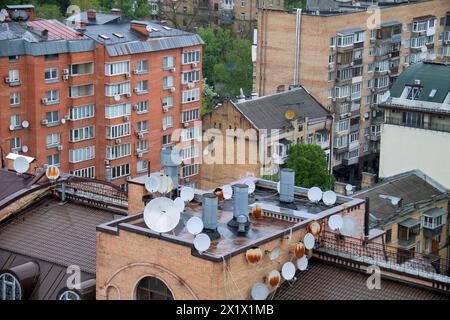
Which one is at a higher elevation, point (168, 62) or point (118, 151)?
point (168, 62)

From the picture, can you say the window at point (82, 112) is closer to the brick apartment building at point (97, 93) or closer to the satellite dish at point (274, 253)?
the brick apartment building at point (97, 93)

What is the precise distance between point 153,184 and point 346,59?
2290 inches

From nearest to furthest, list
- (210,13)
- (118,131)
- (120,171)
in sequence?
(118,131)
(120,171)
(210,13)

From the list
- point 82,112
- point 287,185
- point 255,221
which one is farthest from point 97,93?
point 255,221

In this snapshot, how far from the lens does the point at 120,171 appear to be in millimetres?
76938

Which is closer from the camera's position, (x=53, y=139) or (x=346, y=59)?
(x=53, y=139)

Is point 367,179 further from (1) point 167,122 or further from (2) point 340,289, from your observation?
(2) point 340,289

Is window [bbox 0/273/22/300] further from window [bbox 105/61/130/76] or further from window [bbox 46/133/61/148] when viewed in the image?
window [bbox 105/61/130/76]

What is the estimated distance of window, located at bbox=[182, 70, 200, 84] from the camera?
8148 cm

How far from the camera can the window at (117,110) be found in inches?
2958

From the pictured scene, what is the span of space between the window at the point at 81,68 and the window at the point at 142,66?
3.94 meters

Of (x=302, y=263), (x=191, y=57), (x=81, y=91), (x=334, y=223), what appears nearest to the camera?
(x=302, y=263)

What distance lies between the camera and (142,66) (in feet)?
252

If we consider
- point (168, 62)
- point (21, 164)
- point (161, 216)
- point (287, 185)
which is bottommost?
point (168, 62)
